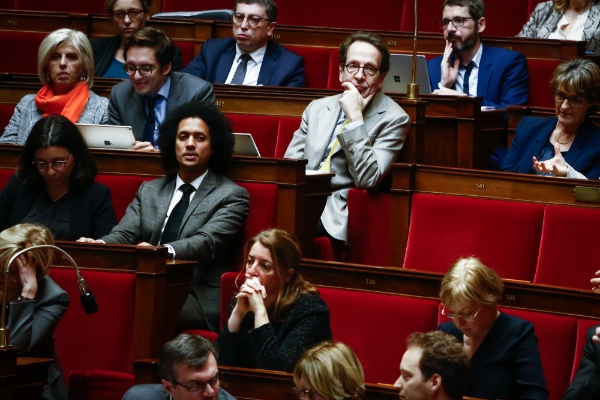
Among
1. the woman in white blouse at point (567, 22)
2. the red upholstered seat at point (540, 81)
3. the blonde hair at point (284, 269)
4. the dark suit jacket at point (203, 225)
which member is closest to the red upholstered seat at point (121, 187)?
the dark suit jacket at point (203, 225)

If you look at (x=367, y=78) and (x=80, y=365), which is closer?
(x=80, y=365)

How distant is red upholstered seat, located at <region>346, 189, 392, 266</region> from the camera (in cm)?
131

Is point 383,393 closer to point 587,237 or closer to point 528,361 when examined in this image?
point 528,361

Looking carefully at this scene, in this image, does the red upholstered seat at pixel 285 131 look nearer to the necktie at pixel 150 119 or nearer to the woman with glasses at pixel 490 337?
the necktie at pixel 150 119

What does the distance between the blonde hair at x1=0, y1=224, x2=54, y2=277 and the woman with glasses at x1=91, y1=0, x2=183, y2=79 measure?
703 mm

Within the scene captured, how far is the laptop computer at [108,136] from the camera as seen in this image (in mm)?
1357

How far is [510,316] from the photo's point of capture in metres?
0.95

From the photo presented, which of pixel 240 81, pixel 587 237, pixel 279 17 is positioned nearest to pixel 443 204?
pixel 587 237

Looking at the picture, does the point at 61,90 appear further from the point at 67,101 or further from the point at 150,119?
the point at 150,119

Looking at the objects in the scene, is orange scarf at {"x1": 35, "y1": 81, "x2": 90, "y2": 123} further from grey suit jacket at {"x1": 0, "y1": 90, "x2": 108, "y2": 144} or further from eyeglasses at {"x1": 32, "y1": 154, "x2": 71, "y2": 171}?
eyeglasses at {"x1": 32, "y1": 154, "x2": 71, "y2": 171}

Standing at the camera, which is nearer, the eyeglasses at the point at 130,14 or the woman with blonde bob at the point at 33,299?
the woman with blonde bob at the point at 33,299

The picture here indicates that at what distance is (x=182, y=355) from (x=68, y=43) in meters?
0.78

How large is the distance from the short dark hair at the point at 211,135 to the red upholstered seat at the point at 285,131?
20 centimetres

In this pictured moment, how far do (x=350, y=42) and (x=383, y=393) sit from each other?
0.68m
